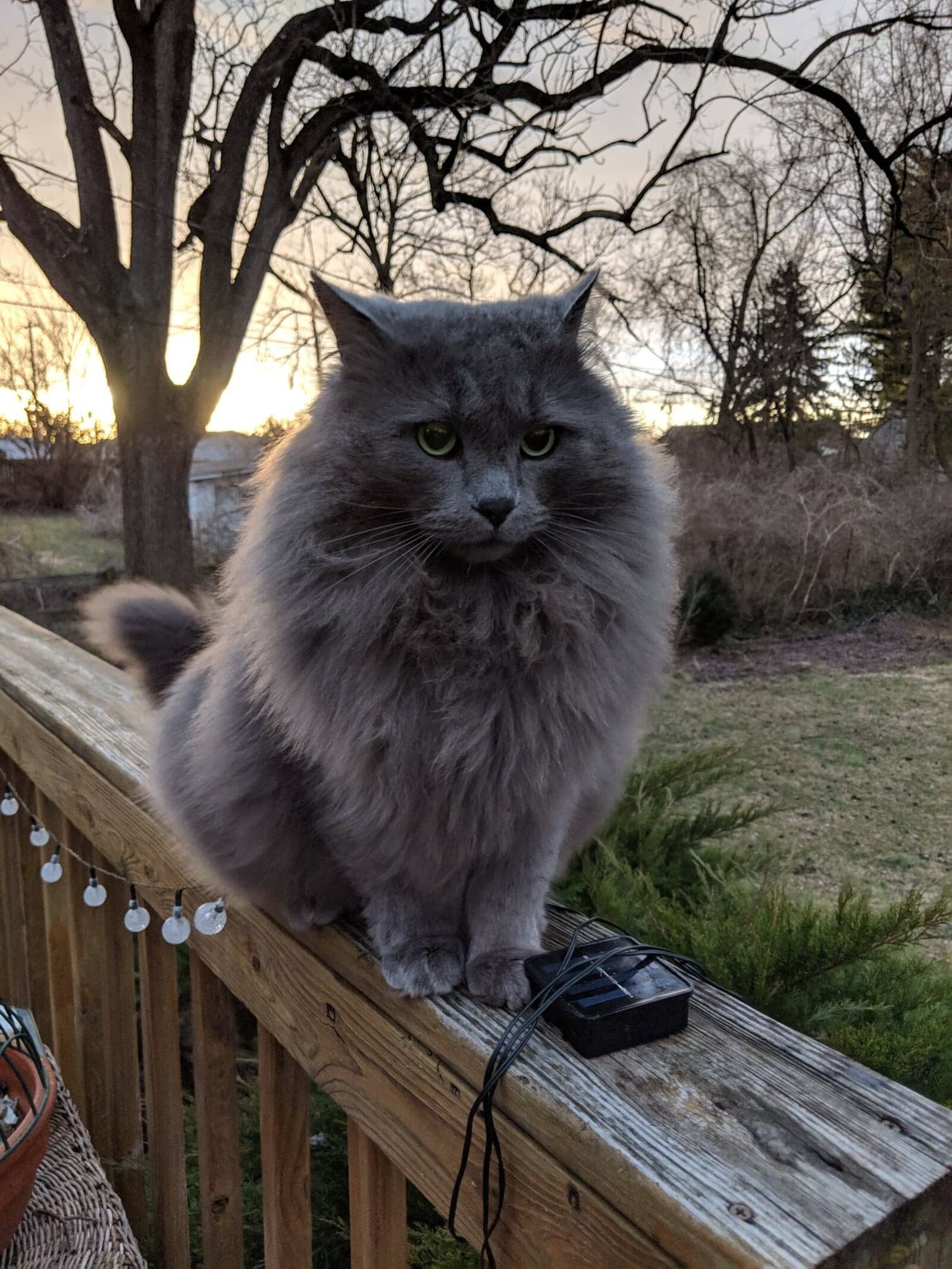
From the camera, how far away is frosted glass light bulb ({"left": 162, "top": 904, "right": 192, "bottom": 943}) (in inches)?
48.6

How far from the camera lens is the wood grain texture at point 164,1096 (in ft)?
4.92

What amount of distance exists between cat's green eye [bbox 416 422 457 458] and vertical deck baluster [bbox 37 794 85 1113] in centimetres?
137

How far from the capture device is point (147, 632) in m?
1.50

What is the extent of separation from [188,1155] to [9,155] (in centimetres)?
429

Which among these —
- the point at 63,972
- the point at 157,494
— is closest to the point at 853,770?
the point at 63,972

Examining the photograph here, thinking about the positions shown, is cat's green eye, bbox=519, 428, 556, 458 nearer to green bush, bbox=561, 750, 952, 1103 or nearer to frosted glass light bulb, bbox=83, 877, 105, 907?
green bush, bbox=561, 750, 952, 1103

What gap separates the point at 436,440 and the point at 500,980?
60 cm

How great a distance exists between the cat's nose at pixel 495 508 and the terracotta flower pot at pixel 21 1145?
44.3 inches

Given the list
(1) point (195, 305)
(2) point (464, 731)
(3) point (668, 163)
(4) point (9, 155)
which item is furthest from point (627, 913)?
(4) point (9, 155)

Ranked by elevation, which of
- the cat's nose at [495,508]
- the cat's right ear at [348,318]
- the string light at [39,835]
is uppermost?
the cat's right ear at [348,318]

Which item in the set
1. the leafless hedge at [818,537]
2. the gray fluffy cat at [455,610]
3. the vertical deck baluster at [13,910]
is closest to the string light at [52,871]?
the vertical deck baluster at [13,910]

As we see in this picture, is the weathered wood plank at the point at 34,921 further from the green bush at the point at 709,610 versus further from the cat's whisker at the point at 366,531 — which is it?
the green bush at the point at 709,610

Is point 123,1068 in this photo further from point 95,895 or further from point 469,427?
point 469,427

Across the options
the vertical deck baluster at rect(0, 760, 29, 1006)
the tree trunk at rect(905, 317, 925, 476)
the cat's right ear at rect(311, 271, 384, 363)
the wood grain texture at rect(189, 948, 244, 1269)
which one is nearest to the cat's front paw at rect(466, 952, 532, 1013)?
the wood grain texture at rect(189, 948, 244, 1269)
